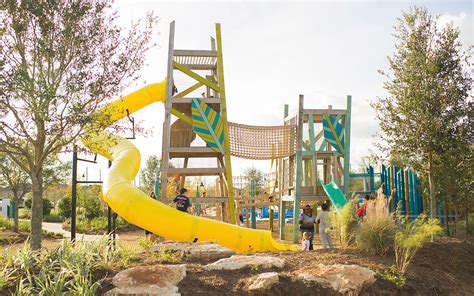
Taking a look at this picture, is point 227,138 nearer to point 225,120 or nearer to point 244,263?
point 225,120

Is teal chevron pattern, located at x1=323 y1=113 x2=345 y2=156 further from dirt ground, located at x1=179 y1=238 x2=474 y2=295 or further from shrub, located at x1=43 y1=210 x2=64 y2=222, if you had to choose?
shrub, located at x1=43 y1=210 x2=64 y2=222

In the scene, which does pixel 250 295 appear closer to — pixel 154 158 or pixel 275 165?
pixel 275 165

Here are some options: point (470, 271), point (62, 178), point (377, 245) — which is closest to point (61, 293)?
point (377, 245)

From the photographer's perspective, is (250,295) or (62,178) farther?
(62,178)

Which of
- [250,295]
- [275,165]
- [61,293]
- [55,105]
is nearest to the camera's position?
[61,293]

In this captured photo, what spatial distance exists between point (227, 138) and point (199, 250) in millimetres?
6565

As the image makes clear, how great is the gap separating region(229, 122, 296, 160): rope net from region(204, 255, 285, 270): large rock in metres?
7.28

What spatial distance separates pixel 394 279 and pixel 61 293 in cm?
401

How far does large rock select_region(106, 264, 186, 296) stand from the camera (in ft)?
16.5

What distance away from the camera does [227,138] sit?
513 inches

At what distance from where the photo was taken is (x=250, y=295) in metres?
5.25

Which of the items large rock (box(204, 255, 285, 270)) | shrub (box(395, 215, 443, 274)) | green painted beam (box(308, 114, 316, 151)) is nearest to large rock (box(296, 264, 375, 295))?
large rock (box(204, 255, 285, 270))

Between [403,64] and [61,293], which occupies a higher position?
[403,64]

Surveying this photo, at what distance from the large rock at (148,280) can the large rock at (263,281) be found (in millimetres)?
790
